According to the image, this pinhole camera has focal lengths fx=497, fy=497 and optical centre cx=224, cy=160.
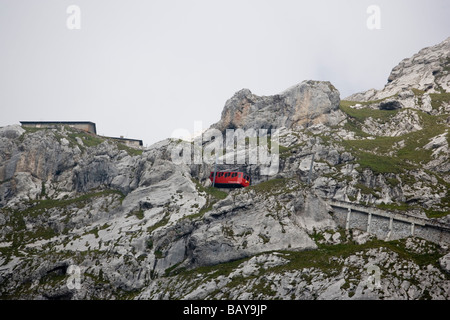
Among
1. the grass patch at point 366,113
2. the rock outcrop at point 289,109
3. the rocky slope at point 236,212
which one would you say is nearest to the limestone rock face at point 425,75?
the grass patch at point 366,113


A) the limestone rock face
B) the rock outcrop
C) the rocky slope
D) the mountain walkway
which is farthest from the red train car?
the limestone rock face

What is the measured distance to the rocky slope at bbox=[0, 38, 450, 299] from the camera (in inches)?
3027

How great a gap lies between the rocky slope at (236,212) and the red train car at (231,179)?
282 centimetres

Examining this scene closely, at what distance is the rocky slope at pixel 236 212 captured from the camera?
7688 centimetres

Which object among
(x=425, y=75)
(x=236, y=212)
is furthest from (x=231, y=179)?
(x=425, y=75)

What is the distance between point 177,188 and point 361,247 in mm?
44336

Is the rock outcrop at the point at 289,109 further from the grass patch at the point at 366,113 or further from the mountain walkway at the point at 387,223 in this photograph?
the mountain walkway at the point at 387,223

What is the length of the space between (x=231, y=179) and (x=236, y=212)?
58.0 feet

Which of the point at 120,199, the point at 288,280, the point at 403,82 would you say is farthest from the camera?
the point at 403,82

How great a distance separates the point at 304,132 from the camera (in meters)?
127

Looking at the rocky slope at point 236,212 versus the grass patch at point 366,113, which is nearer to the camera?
the rocky slope at point 236,212
